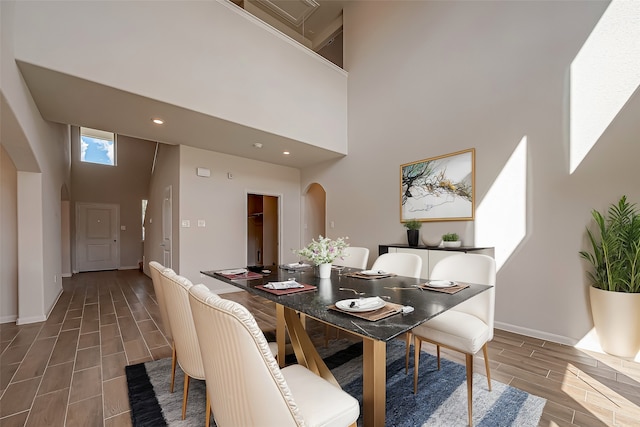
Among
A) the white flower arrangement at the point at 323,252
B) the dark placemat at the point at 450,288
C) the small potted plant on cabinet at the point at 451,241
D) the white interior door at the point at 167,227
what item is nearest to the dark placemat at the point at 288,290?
the white flower arrangement at the point at 323,252

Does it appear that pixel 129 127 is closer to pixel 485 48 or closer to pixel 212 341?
pixel 212 341

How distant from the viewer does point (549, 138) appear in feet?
9.05

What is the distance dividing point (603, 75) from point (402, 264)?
8.33 ft

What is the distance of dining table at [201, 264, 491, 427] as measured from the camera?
112 cm

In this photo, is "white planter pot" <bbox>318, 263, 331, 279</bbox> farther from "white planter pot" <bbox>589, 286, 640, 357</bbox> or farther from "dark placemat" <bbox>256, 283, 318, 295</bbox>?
"white planter pot" <bbox>589, 286, 640, 357</bbox>

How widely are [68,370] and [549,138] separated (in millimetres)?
4864

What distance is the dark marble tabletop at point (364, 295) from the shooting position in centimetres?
108

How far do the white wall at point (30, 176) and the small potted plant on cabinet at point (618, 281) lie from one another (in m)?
4.90

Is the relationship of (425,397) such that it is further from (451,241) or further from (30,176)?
(30,176)

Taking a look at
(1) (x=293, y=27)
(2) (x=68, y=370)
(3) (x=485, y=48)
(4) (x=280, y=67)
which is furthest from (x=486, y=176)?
(1) (x=293, y=27)

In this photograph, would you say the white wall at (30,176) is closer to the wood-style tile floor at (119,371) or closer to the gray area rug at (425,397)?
the wood-style tile floor at (119,371)

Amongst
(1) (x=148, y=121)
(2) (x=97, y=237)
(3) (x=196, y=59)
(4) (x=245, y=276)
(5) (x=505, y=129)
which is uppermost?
(3) (x=196, y=59)

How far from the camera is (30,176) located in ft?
10.9

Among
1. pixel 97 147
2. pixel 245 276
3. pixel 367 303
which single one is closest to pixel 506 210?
pixel 367 303
